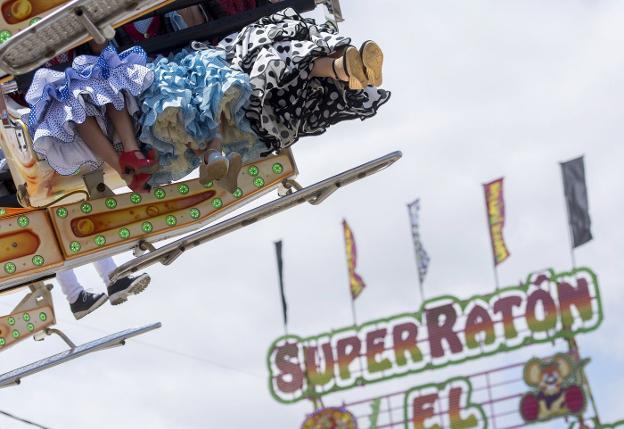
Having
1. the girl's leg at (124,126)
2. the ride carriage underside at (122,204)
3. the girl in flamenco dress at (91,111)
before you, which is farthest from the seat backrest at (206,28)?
the girl's leg at (124,126)

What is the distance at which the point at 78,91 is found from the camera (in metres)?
5.71

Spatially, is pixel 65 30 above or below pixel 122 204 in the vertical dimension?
above

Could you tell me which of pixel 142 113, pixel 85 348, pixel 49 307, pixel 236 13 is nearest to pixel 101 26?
pixel 142 113

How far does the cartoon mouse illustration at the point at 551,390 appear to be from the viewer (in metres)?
22.3

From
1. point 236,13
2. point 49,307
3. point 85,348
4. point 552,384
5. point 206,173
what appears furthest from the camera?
point 552,384

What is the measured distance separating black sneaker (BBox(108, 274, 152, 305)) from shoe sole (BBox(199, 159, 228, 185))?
62.1 inches

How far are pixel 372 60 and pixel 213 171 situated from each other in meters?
0.76

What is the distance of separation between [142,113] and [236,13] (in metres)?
0.70

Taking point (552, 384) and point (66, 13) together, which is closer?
point (66, 13)

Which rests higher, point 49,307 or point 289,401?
point 289,401

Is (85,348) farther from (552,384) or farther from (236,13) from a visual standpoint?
(552,384)

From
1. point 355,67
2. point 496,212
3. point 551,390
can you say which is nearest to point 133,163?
point 355,67

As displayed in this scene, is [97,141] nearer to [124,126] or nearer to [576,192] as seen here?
[124,126]

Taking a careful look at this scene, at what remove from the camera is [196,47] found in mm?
6023
